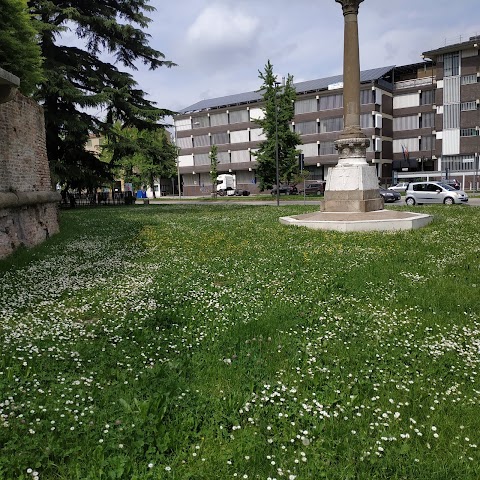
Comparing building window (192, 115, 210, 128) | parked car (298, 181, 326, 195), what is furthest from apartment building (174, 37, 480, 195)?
parked car (298, 181, 326, 195)

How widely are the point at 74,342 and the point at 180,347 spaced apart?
45.5 inches

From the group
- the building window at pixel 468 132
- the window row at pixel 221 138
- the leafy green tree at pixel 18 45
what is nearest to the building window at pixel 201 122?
the window row at pixel 221 138

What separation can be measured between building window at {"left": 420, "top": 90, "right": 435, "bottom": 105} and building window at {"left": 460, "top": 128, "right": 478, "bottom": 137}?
698cm

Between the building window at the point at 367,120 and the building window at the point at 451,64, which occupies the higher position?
the building window at the point at 451,64

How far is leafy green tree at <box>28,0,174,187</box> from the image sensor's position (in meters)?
27.8

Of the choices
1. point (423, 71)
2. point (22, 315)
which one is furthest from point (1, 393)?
point (423, 71)

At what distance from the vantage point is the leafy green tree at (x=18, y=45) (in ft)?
44.6

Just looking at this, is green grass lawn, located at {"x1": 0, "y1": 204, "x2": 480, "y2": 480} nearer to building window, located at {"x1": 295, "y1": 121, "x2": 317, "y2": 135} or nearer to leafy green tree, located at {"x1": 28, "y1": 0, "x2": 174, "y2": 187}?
leafy green tree, located at {"x1": 28, "y1": 0, "x2": 174, "y2": 187}

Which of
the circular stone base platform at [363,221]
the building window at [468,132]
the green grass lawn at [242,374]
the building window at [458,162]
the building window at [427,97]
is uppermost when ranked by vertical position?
the building window at [427,97]

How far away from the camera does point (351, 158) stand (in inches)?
588

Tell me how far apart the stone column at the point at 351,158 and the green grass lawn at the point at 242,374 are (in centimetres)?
688

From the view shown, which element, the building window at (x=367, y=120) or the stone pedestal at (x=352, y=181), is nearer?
the stone pedestal at (x=352, y=181)

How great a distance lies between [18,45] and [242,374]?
14407mm

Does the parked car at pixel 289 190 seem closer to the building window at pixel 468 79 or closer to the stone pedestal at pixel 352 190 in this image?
the building window at pixel 468 79
